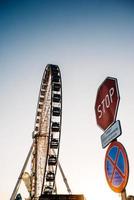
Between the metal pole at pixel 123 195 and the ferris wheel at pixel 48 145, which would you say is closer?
the metal pole at pixel 123 195

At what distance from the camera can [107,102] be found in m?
2.63

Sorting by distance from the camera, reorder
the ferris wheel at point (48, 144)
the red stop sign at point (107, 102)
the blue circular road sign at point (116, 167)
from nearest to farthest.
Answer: the blue circular road sign at point (116, 167) → the red stop sign at point (107, 102) → the ferris wheel at point (48, 144)

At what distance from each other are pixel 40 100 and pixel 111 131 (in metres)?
19.9

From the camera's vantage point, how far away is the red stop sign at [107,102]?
247 cm

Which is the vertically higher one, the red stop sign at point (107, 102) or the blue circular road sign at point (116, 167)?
the red stop sign at point (107, 102)

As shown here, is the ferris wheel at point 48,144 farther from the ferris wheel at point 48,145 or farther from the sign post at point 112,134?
the sign post at point 112,134

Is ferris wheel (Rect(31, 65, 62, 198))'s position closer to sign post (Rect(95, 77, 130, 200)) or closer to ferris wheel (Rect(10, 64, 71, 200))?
ferris wheel (Rect(10, 64, 71, 200))

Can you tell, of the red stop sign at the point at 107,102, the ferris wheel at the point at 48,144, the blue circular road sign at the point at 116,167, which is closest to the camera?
the blue circular road sign at the point at 116,167

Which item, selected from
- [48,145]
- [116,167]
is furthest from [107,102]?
[48,145]

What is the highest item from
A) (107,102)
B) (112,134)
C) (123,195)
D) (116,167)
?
(107,102)

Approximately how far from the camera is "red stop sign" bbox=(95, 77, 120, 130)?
2.47 metres

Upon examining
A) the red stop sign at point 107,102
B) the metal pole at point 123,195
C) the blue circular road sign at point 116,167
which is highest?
the red stop sign at point 107,102

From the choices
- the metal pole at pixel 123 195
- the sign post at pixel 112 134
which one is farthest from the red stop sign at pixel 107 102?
the metal pole at pixel 123 195

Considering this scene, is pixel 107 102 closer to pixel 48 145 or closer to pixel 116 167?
pixel 116 167
